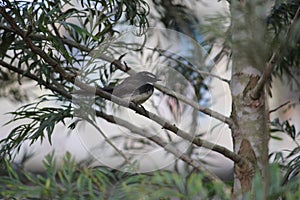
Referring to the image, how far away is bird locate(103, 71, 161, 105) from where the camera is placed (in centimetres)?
94

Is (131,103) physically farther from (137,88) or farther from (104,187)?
(104,187)

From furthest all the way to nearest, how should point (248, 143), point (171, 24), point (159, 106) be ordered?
point (171, 24), point (159, 106), point (248, 143)

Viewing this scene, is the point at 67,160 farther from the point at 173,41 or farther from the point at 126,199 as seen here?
the point at 173,41

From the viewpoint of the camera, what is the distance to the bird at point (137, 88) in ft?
3.09

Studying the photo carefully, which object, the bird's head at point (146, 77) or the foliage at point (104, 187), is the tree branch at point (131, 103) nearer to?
the bird's head at point (146, 77)

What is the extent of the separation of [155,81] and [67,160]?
58cm

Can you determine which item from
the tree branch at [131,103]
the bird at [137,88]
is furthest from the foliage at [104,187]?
the bird at [137,88]

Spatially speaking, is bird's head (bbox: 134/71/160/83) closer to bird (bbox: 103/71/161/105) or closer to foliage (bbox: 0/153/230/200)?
bird (bbox: 103/71/161/105)

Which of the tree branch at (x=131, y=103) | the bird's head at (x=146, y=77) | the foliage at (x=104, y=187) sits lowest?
the foliage at (x=104, y=187)

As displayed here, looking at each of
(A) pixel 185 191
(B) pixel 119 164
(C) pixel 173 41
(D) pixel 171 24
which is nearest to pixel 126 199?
(A) pixel 185 191

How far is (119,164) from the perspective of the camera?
2.96 ft

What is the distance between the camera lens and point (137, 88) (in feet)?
3.14

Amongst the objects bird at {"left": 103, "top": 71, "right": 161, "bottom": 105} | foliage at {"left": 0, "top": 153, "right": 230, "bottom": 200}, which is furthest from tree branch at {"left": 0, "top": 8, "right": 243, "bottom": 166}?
foliage at {"left": 0, "top": 153, "right": 230, "bottom": 200}

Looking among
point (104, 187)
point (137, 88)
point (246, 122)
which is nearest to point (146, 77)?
point (137, 88)
